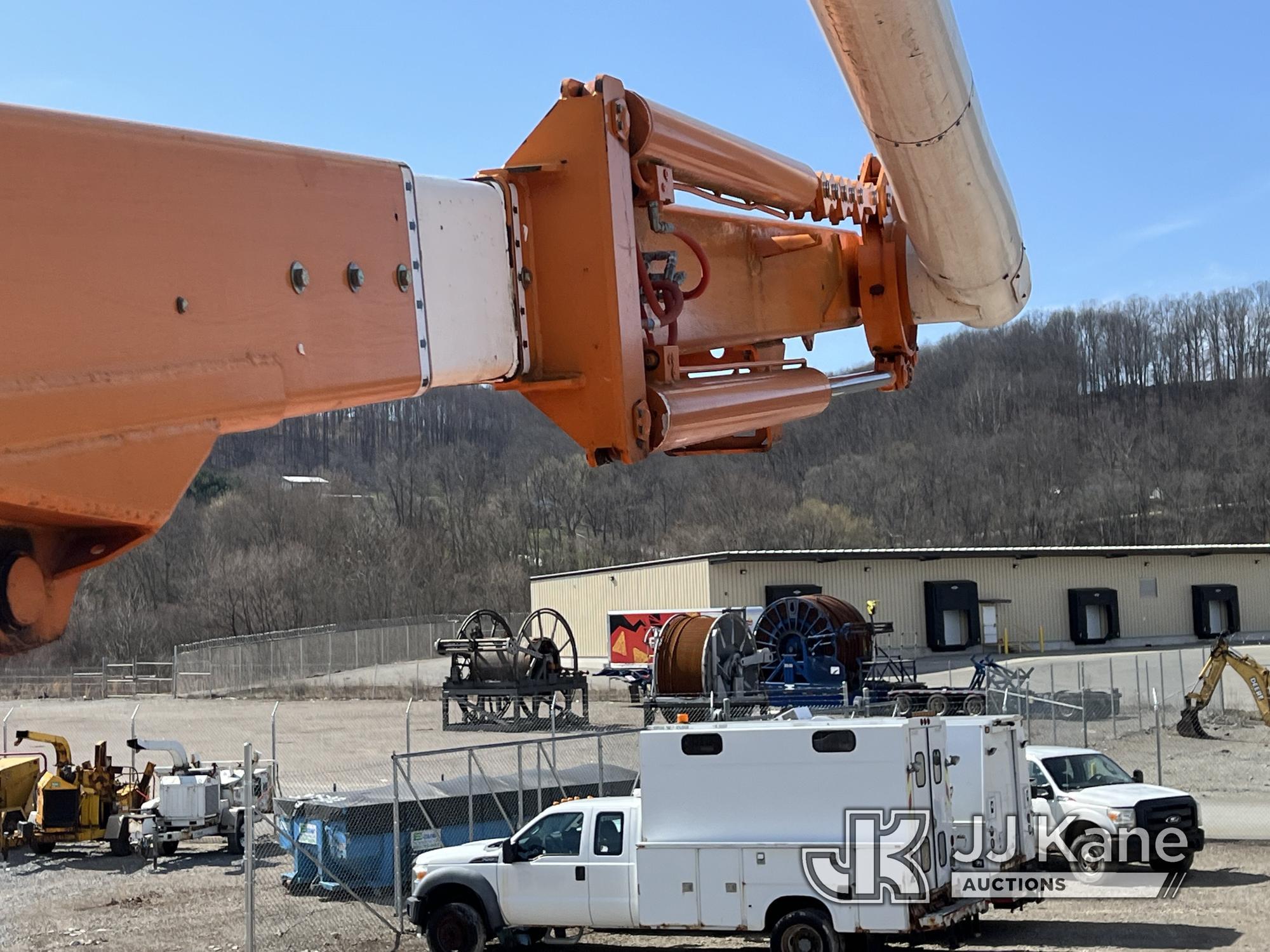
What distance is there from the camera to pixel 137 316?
250 cm

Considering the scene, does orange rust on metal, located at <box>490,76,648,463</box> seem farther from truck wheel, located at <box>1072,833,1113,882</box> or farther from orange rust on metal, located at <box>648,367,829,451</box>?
truck wheel, located at <box>1072,833,1113,882</box>

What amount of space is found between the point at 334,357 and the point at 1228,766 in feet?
82.7

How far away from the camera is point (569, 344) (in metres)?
3.99

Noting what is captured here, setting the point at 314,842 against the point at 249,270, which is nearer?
the point at 249,270

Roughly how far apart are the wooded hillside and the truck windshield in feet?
170

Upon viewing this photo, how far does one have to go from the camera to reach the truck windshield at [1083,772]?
1739 centimetres

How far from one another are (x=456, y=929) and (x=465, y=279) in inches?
454

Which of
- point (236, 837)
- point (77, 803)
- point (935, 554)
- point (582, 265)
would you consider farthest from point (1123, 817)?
point (935, 554)

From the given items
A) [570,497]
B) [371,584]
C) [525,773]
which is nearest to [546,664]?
[525,773]

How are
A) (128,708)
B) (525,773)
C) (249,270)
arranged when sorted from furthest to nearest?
(128,708) → (525,773) → (249,270)

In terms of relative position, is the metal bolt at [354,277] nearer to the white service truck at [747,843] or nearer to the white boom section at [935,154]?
the white boom section at [935,154]

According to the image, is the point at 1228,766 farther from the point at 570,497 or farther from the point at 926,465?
the point at 926,465

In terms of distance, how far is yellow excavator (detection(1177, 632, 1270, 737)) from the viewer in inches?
1132

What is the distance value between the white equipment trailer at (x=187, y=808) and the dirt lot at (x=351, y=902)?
1.23ft
